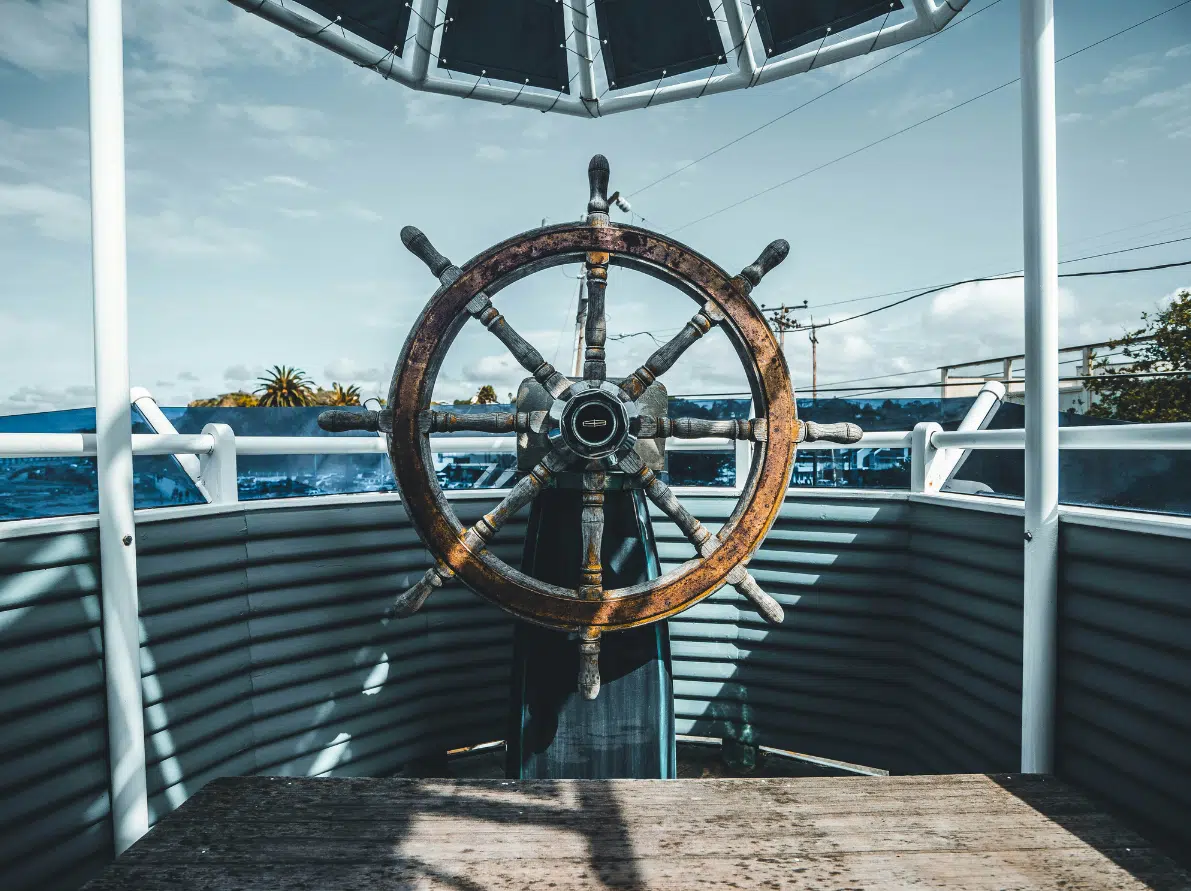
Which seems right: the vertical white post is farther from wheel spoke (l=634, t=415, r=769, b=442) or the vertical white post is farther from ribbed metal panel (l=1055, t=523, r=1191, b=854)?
wheel spoke (l=634, t=415, r=769, b=442)

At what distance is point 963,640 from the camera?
195 cm

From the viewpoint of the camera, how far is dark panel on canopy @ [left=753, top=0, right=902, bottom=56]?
7.38 feet

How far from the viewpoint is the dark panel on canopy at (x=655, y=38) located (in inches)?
97.2

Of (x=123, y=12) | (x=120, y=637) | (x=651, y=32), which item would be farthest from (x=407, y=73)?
(x=120, y=637)

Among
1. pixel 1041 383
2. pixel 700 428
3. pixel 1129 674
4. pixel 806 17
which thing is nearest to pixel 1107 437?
pixel 1041 383

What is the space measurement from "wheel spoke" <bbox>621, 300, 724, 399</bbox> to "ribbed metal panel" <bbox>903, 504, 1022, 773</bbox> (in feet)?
3.13

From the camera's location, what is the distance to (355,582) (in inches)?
84.7

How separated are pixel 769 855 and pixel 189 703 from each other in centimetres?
145

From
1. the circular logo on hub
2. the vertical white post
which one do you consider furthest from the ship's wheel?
the vertical white post

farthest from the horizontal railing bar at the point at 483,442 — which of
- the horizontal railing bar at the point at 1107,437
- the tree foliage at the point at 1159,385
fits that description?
the tree foliage at the point at 1159,385

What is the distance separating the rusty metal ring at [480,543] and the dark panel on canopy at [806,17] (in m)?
1.32

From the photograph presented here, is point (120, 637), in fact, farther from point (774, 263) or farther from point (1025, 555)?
point (1025, 555)

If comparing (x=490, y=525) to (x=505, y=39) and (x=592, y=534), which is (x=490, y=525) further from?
(x=505, y=39)

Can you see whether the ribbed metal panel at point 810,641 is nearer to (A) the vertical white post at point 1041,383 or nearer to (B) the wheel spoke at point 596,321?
(A) the vertical white post at point 1041,383
